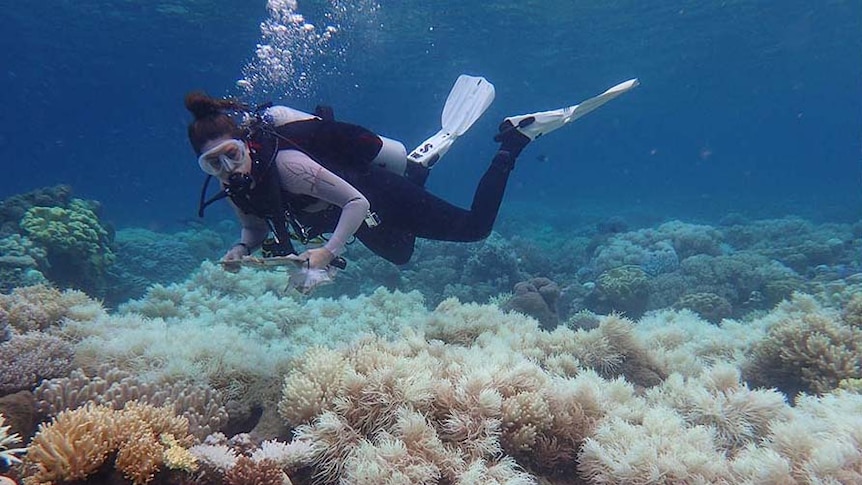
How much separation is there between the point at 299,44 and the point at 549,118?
109ft

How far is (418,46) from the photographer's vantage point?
3722 cm

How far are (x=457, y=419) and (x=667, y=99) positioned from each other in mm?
79495

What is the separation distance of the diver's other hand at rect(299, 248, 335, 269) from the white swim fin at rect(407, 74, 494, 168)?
3.02 m

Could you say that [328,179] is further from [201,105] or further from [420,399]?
[420,399]

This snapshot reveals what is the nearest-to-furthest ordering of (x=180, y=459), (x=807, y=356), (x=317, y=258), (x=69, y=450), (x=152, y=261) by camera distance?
(x=69, y=450)
(x=180, y=459)
(x=317, y=258)
(x=807, y=356)
(x=152, y=261)

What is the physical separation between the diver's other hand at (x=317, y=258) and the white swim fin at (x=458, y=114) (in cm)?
302

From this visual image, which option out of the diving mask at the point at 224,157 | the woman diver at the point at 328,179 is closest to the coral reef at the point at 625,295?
the woman diver at the point at 328,179

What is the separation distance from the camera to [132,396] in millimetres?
3453

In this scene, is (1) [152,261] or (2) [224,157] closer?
(2) [224,157]

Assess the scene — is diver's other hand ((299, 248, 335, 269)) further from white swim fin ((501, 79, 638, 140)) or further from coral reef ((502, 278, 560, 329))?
coral reef ((502, 278, 560, 329))

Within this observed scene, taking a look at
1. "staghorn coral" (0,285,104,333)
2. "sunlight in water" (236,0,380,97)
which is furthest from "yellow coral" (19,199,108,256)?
"sunlight in water" (236,0,380,97)

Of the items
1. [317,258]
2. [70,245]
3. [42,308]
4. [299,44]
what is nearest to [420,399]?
[317,258]

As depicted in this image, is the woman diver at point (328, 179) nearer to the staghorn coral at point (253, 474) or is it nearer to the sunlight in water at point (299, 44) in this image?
the staghorn coral at point (253, 474)

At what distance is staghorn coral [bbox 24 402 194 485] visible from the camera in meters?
2.35
